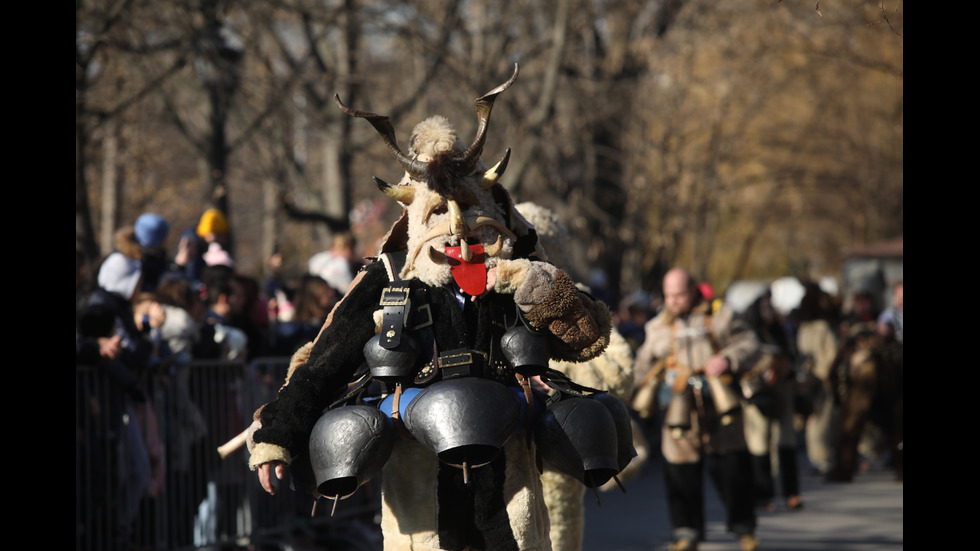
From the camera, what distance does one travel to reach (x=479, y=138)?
454cm

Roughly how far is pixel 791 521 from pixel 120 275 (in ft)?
19.6

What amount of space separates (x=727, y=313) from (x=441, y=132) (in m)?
4.49

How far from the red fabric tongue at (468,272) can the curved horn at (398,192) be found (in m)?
0.29

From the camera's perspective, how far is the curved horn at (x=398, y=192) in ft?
15.2

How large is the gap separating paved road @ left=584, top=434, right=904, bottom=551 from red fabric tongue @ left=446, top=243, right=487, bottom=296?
5.06 meters

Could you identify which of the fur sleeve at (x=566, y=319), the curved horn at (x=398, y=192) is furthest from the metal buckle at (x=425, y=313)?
the curved horn at (x=398, y=192)

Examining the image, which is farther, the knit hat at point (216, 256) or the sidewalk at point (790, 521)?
the knit hat at point (216, 256)

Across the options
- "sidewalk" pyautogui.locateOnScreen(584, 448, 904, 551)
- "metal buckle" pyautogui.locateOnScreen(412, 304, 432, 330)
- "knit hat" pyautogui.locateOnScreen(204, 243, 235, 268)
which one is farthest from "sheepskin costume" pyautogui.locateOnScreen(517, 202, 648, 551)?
"knit hat" pyautogui.locateOnScreen(204, 243, 235, 268)

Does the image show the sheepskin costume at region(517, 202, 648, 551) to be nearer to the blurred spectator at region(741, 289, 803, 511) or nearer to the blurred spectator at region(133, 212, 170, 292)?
the blurred spectator at region(133, 212, 170, 292)

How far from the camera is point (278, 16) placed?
15.2 meters

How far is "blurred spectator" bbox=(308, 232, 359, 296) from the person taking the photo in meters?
10.8

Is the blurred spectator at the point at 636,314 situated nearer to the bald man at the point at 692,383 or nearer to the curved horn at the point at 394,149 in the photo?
the bald man at the point at 692,383
